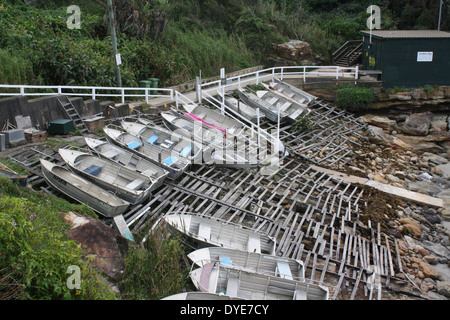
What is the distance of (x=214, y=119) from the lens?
18734 mm

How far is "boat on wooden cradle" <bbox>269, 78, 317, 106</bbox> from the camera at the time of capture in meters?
22.7

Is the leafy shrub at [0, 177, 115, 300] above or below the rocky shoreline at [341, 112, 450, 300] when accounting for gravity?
above

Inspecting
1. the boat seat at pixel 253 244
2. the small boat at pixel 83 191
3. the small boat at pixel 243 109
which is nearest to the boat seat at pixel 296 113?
the small boat at pixel 243 109

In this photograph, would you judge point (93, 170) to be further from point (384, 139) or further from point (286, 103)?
point (384, 139)

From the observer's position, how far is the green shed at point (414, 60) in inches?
912

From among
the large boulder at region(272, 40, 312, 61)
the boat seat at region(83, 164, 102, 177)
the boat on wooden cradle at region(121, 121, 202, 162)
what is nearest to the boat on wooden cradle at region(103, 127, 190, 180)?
the boat on wooden cradle at region(121, 121, 202, 162)

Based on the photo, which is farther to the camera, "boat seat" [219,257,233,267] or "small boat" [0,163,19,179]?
"small boat" [0,163,19,179]

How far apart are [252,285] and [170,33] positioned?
18.8 metres

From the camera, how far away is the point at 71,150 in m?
13.5

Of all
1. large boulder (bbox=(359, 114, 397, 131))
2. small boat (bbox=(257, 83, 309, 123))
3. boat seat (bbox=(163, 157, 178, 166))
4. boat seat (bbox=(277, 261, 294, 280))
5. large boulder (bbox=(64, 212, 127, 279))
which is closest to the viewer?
large boulder (bbox=(64, 212, 127, 279))

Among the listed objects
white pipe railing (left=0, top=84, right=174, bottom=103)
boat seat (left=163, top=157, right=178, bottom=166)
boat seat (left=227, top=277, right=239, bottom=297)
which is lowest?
boat seat (left=227, top=277, right=239, bottom=297)

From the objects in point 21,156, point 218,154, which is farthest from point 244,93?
point 21,156

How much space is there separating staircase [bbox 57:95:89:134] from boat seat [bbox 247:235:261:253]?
7.74m

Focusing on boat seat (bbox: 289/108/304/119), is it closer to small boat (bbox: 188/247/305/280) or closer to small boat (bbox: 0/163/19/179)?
small boat (bbox: 188/247/305/280)
